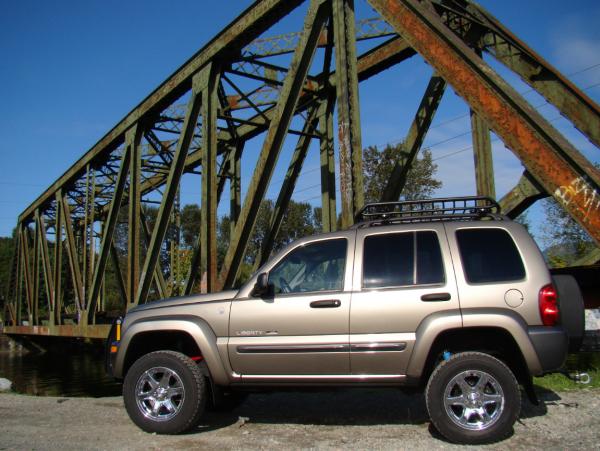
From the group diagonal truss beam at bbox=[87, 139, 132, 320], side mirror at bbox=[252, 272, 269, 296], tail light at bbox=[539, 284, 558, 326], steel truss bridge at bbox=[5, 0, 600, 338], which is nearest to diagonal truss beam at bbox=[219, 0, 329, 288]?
steel truss bridge at bbox=[5, 0, 600, 338]

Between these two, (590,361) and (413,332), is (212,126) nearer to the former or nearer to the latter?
(413,332)

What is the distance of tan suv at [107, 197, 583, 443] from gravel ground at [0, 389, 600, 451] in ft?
1.01

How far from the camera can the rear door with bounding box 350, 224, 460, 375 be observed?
4672mm

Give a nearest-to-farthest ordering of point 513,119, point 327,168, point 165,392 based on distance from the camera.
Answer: point 165,392
point 513,119
point 327,168

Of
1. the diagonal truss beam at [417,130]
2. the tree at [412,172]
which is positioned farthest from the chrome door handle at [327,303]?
the tree at [412,172]

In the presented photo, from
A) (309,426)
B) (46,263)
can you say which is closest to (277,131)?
(309,426)

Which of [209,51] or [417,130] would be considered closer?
[417,130]

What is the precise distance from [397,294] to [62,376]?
1341 centimetres

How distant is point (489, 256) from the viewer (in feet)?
15.7

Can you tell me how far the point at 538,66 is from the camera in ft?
24.6

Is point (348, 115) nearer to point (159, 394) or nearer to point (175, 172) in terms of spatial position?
point (159, 394)

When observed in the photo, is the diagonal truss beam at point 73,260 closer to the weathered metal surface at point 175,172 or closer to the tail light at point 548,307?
the weathered metal surface at point 175,172

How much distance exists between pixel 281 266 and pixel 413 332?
4.67 ft

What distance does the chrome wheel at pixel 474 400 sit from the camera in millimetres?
4465
